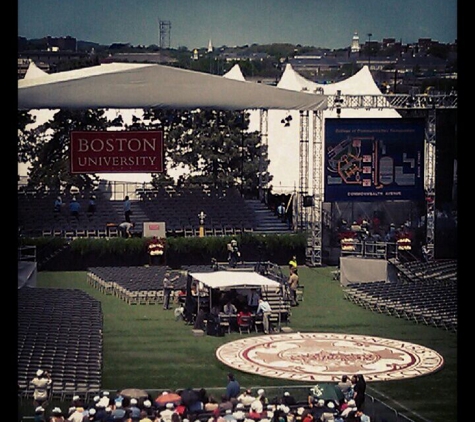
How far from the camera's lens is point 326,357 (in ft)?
39.3

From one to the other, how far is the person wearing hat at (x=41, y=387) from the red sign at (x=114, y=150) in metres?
5.54

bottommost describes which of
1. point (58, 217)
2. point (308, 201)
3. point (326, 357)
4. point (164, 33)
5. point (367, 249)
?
point (326, 357)

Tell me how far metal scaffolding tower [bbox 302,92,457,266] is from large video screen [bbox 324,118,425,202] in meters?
0.42

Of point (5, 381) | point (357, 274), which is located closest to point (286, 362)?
point (357, 274)

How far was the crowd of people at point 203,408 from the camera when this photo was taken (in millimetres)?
8570

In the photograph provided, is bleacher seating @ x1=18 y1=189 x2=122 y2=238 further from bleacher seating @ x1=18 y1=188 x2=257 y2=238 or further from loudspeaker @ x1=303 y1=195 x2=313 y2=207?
loudspeaker @ x1=303 y1=195 x2=313 y2=207

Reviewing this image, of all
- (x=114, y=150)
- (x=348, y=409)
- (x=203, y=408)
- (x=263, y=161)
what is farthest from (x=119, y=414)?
(x=263, y=161)

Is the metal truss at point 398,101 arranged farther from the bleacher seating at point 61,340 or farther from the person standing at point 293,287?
the bleacher seating at point 61,340

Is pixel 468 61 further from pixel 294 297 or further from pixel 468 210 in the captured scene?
pixel 294 297

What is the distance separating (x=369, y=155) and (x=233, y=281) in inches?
183

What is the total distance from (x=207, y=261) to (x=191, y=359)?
16.5 feet

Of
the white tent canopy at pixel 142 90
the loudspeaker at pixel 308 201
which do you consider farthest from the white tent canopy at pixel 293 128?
the white tent canopy at pixel 142 90

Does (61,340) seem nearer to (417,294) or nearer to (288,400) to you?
(288,400)

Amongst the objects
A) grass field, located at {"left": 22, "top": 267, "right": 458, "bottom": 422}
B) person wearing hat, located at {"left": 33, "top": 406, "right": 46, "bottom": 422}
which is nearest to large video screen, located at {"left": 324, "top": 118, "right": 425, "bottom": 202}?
grass field, located at {"left": 22, "top": 267, "right": 458, "bottom": 422}
